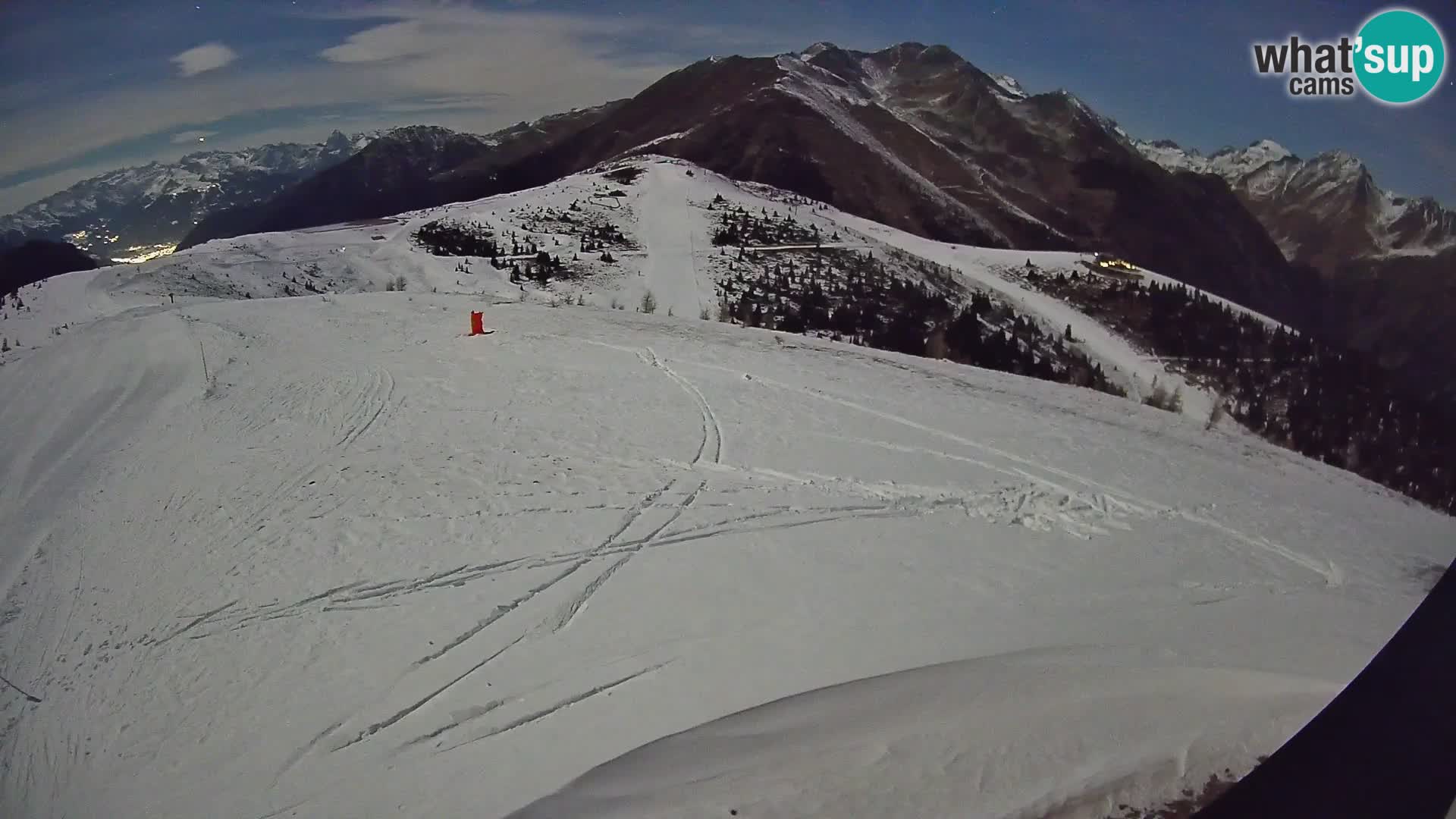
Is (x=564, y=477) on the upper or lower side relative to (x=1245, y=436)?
lower

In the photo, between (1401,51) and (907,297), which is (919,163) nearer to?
(907,297)

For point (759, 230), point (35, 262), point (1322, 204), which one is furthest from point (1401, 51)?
point (759, 230)

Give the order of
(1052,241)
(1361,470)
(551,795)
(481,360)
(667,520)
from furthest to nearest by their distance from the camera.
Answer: (481,360) < (667,520) < (1052,241) < (1361,470) < (551,795)

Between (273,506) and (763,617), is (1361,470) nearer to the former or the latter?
(763,617)

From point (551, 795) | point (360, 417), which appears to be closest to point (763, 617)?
point (551, 795)

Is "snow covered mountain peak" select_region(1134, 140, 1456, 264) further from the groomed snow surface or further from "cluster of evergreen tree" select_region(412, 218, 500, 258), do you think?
"cluster of evergreen tree" select_region(412, 218, 500, 258)

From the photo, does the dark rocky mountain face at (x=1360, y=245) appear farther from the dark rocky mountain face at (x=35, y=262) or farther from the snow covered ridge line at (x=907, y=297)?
the dark rocky mountain face at (x=35, y=262)
